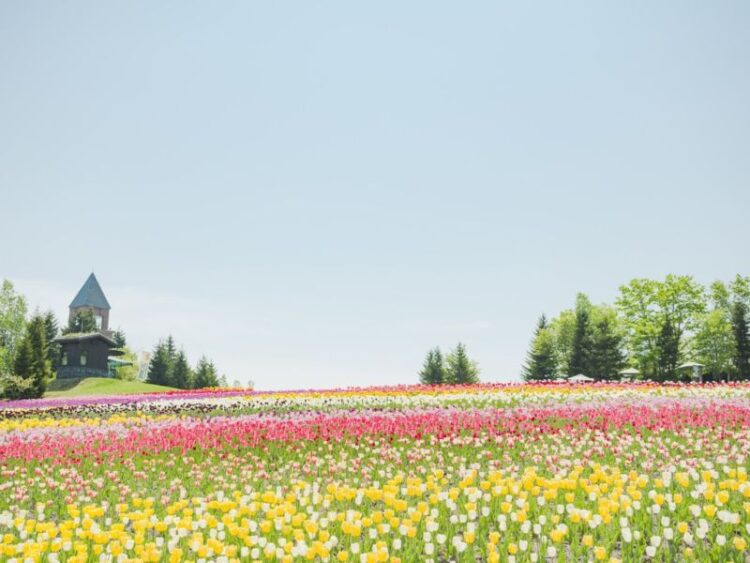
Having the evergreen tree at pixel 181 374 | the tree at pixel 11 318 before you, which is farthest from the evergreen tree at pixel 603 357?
the tree at pixel 11 318

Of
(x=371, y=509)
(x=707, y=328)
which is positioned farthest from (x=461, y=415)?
(x=707, y=328)

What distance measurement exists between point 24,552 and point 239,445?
648 cm

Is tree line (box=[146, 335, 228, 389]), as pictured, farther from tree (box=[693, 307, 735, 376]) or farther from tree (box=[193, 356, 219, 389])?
tree (box=[693, 307, 735, 376])

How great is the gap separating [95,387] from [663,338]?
48.4 metres

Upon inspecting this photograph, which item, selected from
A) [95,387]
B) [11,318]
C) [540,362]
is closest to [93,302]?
[11,318]

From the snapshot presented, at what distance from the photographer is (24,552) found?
5379mm

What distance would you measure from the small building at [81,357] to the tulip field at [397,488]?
1828 inches

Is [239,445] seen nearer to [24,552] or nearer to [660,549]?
[24,552]

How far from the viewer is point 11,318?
58906mm

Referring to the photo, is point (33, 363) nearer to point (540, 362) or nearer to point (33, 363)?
point (33, 363)

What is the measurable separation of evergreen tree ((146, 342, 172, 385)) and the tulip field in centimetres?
4939

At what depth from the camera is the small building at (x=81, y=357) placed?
58.2 metres

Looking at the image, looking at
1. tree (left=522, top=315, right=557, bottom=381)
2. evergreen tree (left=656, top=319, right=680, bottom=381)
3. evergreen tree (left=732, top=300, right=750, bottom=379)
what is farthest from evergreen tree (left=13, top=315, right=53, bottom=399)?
evergreen tree (left=732, top=300, right=750, bottom=379)

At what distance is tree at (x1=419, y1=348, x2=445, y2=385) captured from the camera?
178ft
